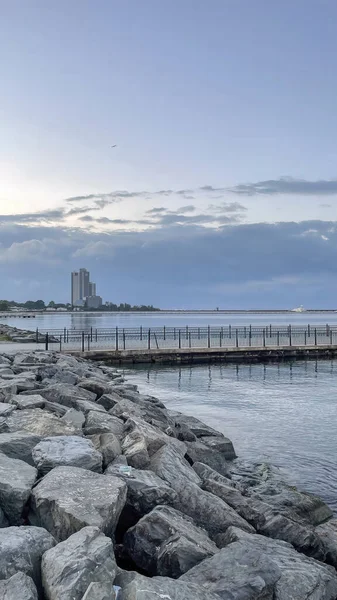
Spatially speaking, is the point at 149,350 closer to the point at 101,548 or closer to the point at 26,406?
the point at 26,406

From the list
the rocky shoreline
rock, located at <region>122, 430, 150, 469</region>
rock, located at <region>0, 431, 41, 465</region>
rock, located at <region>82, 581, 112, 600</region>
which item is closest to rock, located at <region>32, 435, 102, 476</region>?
the rocky shoreline

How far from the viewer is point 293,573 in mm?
4277

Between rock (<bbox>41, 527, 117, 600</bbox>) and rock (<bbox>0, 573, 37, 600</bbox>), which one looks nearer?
rock (<bbox>0, 573, 37, 600</bbox>)

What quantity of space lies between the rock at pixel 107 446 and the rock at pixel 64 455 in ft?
1.04

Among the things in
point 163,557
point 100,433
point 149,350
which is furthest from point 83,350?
point 163,557

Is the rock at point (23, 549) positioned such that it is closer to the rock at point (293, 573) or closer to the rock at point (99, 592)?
the rock at point (99, 592)

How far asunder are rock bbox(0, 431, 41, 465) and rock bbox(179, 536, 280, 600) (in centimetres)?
227

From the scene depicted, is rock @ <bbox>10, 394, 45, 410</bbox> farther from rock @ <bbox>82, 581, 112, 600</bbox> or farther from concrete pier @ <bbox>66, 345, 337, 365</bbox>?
concrete pier @ <bbox>66, 345, 337, 365</bbox>

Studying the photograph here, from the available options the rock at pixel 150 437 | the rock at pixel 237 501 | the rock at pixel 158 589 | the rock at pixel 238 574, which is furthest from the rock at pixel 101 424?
the rock at pixel 158 589

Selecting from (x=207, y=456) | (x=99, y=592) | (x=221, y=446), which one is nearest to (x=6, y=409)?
(x=207, y=456)

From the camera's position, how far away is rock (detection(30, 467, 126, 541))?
13.2 feet

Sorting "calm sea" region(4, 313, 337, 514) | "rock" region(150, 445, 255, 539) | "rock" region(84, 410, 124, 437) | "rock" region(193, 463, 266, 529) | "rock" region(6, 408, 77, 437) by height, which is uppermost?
"rock" region(6, 408, 77, 437)

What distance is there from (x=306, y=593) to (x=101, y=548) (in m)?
1.77

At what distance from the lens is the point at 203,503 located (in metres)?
5.48
